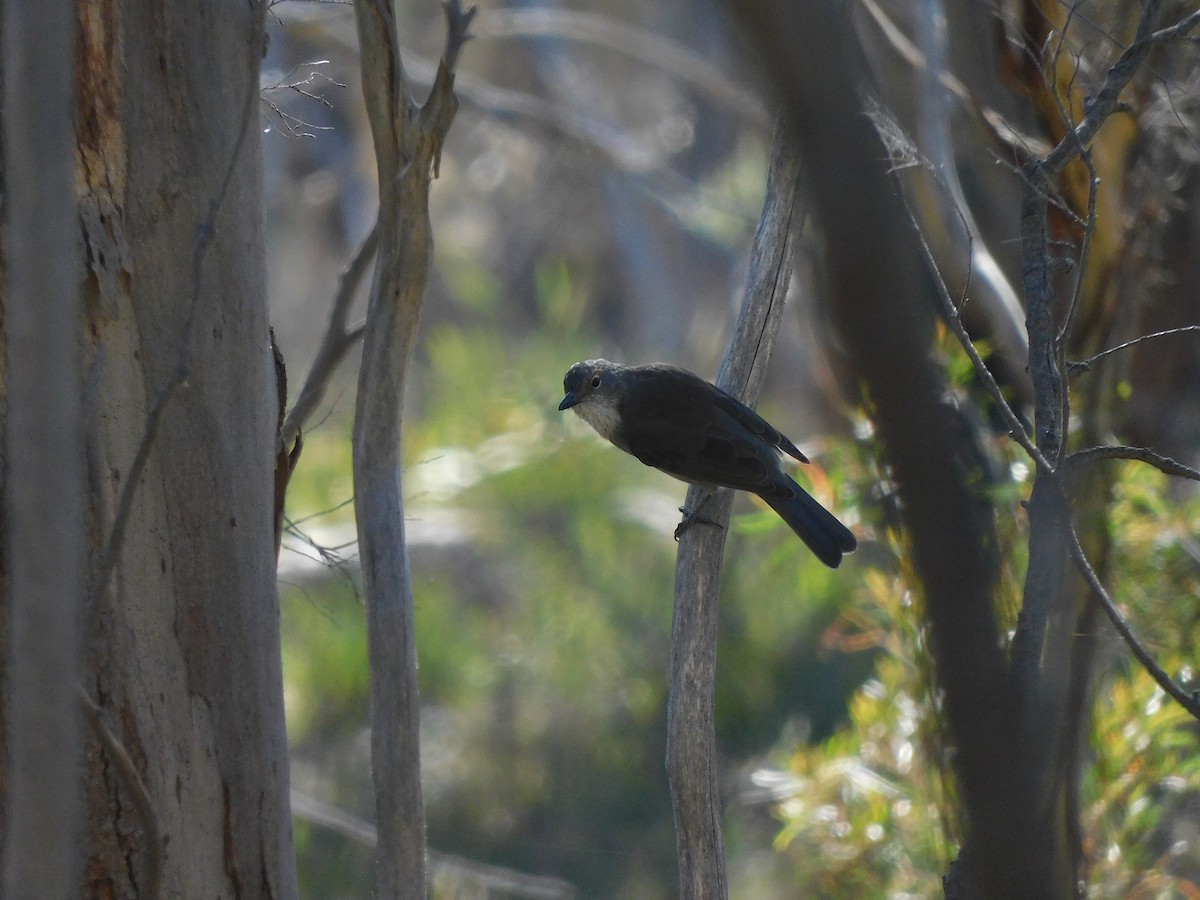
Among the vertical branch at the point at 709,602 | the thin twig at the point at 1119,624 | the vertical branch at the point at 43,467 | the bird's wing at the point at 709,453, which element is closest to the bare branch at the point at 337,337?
the vertical branch at the point at 709,602

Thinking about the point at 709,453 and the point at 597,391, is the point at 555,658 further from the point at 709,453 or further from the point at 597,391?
the point at 709,453

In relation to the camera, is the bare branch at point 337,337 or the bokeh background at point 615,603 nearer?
the bare branch at point 337,337

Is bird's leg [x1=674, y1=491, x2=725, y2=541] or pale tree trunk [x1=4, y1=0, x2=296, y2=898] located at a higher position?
bird's leg [x1=674, y1=491, x2=725, y2=541]

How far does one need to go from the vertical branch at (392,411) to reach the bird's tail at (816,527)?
64.7 inches

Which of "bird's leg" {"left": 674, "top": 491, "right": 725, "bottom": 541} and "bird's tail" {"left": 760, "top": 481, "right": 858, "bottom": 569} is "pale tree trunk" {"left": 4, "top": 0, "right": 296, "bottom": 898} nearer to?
"bird's leg" {"left": 674, "top": 491, "right": 725, "bottom": 541}

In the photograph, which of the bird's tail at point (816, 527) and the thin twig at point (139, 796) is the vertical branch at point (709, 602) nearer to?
the bird's tail at point (816, 527)

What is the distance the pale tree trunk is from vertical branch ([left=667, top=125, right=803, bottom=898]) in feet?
2.78

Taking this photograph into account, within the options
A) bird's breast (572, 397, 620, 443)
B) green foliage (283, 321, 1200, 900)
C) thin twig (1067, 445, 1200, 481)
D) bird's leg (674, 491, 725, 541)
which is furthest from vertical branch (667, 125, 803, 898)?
green foliage (283, 321, 1200, 900)

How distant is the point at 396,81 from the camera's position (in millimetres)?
2650

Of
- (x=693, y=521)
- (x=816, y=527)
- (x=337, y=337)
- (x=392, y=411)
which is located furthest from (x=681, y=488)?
(x=392, y=411)

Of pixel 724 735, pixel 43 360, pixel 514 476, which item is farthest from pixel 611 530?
pixel 43 360

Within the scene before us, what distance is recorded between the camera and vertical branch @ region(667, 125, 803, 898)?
2639 mm

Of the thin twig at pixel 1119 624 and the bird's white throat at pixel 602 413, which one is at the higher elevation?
the bird's white throat at pixel 602 413

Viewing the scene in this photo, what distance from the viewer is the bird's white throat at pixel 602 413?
459cm
